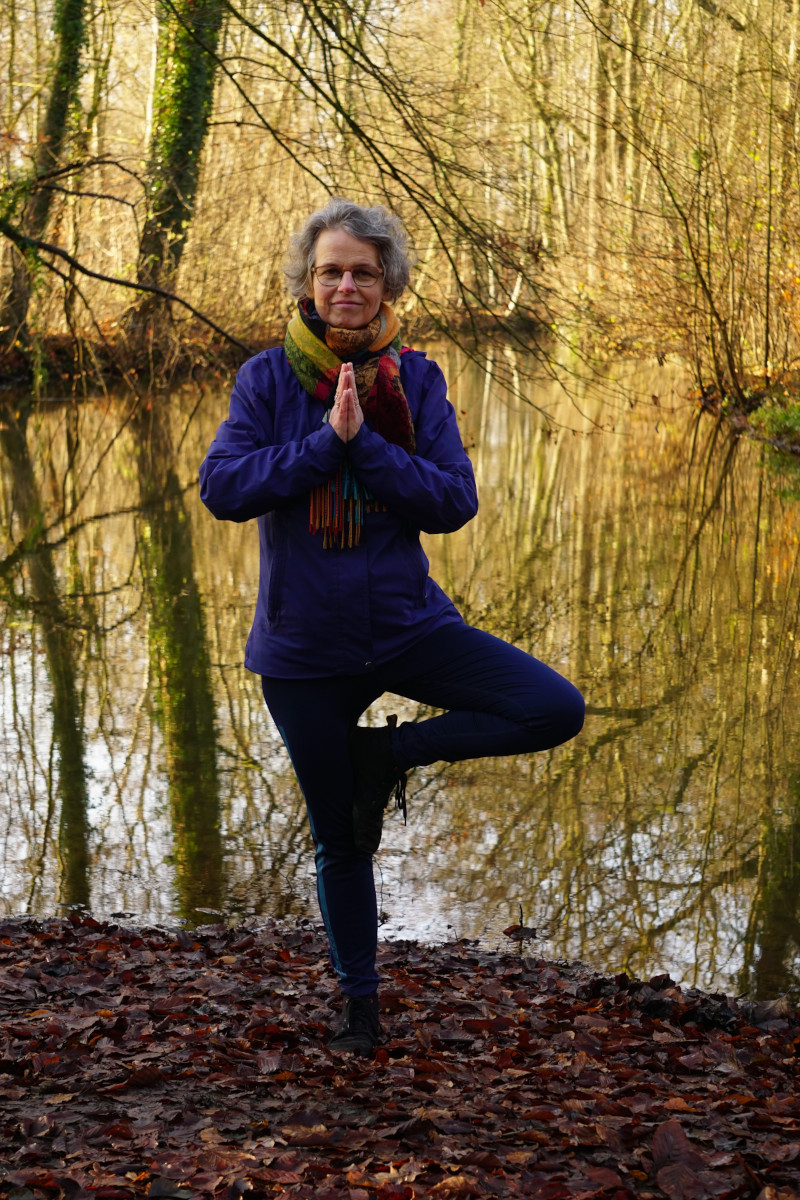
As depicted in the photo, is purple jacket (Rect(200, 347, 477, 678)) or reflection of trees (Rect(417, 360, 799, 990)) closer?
purple jacket (Rect(200, 347, 477, 678))

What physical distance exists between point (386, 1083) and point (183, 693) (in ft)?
15.5

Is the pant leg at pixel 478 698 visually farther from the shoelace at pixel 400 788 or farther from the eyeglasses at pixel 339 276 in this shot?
the eyeglasses at pixel 339 276

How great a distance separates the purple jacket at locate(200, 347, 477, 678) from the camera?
308 centimetres

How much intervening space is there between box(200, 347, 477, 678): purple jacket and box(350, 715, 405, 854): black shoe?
0.19 meters

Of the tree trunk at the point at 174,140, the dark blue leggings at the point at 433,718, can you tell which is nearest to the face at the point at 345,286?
the dark blue leggings at the point at 433,718

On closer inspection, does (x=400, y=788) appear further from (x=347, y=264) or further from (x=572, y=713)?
(x=347, y=264)

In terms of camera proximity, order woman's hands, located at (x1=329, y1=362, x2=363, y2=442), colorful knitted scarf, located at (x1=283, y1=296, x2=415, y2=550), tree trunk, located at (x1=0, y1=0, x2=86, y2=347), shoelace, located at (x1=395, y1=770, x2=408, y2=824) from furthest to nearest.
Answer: tree trunk, located at (x1=0, y1=0, x2=86, y2=347), shoelace, located at (x1=395, y1=770, x2=408, y2=824), colorful knitted scarf, located at (x1=283, y1=296, x2=415, y2=550), woman's hands, located at (x1=329, y1=362, x2=363, y2=442)

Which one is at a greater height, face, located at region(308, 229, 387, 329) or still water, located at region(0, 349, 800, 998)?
face, located at region(308, 229, 387, 329)

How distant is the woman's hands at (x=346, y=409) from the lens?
3.03 meters

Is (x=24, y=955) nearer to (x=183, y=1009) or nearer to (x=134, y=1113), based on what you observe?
(x=183, y=1009)

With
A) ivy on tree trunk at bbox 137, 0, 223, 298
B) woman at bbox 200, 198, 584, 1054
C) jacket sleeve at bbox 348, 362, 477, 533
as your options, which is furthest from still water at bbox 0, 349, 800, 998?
ivy on tree trunk at bbox 137, 0, 223, 298

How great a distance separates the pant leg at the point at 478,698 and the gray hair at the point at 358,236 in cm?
90

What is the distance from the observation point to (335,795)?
3.27 meters

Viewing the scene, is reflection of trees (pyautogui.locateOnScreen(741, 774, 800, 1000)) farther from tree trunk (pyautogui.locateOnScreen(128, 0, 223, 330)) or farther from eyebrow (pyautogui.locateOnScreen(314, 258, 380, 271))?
tree trunk (pyautogui.locateOnScreen(128, 0, 223, 330))
